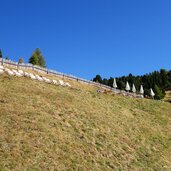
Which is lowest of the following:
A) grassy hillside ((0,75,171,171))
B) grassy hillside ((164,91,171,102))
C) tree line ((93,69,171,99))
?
grassy hillside ((0,75,171,171))

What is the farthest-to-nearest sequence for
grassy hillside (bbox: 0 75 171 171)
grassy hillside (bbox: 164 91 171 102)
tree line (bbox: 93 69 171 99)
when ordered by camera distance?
1. tree line (bbox: 93 69 171 99)
2. grassy hillside (bbox: 164 91 171 102)
3. grassy hillside (bbox: 0 75 171 171)

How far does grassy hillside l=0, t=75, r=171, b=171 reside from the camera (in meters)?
24.9

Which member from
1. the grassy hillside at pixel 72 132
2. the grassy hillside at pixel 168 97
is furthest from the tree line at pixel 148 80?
the grassy hillside at pixel 72 132

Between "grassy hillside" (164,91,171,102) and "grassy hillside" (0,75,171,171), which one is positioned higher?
"grassy hillside" (164,91,171,102)

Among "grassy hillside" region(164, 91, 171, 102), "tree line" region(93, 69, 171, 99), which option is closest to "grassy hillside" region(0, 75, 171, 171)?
"grassy hillside" region(164, 91, 171, 102)

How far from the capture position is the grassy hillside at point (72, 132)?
2494 cm

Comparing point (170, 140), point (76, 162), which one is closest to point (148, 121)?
point (170, 140)

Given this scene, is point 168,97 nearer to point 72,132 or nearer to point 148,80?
point 148,80

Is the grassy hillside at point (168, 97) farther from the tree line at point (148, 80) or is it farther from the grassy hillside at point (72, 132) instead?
the grassy hillside at point (72, 132)

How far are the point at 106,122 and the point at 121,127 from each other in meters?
2.07

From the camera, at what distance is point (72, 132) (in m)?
31.2

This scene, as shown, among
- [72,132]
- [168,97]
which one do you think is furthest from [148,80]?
[72,132]

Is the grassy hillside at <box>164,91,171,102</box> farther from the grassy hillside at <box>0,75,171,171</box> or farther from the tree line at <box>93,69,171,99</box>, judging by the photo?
the grassy hillside at <box>0,75,171,171</box>

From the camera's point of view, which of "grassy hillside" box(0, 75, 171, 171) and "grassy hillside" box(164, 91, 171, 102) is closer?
"grassy hillside" box(0, 75, 171, 171)
